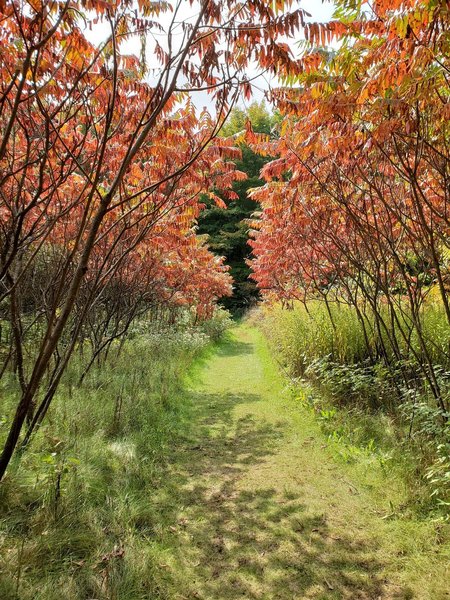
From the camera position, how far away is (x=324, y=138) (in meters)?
4.15

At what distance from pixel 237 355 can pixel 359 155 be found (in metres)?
10.8

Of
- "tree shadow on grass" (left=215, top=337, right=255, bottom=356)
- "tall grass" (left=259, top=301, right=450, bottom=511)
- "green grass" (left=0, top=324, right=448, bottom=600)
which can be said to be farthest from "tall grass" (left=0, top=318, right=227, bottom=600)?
"tree shadow on grass" (left=215, top=337, right=255, bottom=356)

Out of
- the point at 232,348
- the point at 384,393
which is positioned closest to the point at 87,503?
the point at 384,393

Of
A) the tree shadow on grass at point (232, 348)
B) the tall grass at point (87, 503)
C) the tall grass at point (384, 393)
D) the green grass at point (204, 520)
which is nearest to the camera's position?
the tall grass at point (87, 503)

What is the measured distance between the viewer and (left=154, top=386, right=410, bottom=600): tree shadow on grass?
2.56 m

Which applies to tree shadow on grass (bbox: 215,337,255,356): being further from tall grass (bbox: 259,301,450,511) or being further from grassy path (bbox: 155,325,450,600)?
grassy path (bbox: 155,325,450,600)

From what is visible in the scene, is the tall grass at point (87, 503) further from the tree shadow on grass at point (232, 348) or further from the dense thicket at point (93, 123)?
the tree shadow on grass at point (232, 348)

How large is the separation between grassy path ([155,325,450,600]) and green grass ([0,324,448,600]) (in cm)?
1

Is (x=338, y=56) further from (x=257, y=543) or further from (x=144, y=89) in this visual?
(x=257, y=543)

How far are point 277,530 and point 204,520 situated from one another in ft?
2.18

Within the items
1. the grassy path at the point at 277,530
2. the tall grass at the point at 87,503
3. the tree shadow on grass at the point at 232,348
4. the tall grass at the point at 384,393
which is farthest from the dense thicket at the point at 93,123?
the tree shadow on grass at the point at 232,348

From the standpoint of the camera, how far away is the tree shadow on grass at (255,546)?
2.56 meters

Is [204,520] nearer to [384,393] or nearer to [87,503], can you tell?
[87,503]

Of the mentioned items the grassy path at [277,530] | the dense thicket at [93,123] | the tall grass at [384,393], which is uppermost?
the dense thicket at [93,123]
